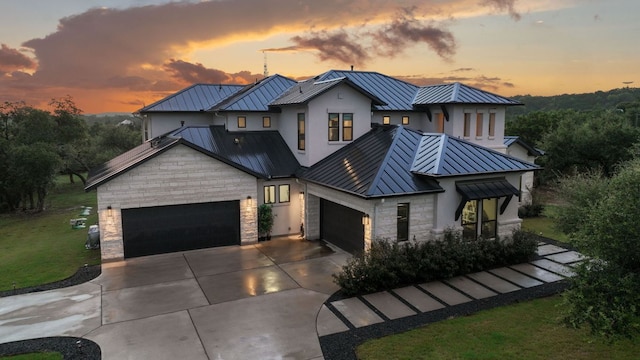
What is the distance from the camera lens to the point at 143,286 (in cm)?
1470

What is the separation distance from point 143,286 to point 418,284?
31.9 ft

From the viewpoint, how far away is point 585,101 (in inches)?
2771

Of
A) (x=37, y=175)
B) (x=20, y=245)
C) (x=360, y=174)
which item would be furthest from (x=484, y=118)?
(x=37, y=175)

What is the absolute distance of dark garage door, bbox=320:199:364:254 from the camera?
58.2ft

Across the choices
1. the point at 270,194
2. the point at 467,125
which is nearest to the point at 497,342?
the point at 270,194

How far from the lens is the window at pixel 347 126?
69.1 feet

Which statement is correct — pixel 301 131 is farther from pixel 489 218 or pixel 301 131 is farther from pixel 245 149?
pixel 489 218

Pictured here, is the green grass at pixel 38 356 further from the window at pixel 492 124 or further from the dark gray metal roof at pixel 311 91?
the window at pixel 492 124

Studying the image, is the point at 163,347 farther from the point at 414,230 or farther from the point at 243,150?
the point at 243,150

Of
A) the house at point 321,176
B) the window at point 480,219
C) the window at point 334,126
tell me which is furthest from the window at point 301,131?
the window at point 480,219

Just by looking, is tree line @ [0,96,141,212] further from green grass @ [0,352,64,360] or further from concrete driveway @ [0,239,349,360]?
green grass @ [0,352,64,360]

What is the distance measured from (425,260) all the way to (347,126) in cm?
892

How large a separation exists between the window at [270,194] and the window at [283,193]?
0.31 metres

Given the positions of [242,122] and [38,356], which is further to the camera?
[242,122]
